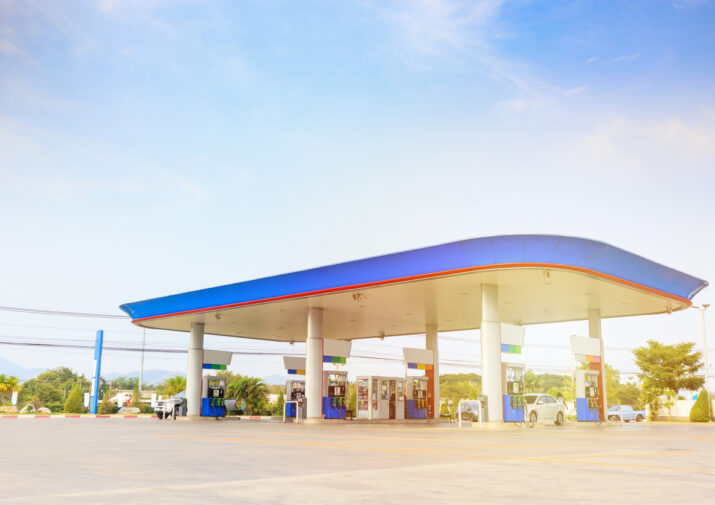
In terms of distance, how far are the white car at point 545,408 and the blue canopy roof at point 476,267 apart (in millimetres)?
6049

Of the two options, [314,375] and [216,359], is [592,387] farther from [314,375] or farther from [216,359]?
[216,359]

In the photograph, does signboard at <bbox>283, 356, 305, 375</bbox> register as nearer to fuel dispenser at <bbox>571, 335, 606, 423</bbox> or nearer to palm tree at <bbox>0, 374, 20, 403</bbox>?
fuel dispenser at <bbox>571, 335, 606, 423</bbox>

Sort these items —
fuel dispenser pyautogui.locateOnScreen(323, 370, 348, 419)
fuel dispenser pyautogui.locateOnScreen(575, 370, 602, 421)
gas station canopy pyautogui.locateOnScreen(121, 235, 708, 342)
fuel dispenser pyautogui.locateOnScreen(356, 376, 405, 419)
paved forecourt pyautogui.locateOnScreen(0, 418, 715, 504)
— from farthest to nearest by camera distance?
fuel dispenser pyautogui.locateOnScreen(356, 376, 405, 419)
fuel dispenser pyautogui.locateOnScreen(323, 370, 348, 419)
fuel dispenser pyautogui.locateOnScreen(575, 370, 602, 421)
gas station canopy pyautogui.locateOnScreen(121, 235, 708, 342)
paved forecourt pyautogui.locateOnScreen(0, 418, 715, 504)

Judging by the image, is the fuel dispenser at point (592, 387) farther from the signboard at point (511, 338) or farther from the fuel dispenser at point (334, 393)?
the fuel dispenser at point (334, 393)

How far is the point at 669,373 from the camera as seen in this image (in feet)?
147

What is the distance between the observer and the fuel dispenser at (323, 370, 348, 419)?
2739 centimetres

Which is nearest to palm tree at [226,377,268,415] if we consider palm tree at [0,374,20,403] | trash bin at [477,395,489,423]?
palm tree at [0,374,20,403]

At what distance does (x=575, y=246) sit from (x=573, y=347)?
711cm

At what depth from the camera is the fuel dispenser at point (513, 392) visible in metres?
21.2

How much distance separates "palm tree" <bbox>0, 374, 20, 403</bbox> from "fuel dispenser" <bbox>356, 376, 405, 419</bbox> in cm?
3569

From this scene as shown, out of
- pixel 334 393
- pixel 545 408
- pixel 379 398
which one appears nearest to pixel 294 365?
pixel 334 393

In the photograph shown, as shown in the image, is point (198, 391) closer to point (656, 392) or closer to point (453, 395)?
point (656, 392)

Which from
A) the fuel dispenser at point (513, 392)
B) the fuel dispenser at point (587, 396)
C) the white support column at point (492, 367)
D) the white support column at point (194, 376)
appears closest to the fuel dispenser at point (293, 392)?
the white support column at point (194, 376)

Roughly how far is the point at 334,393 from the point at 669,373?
93.6 ft
